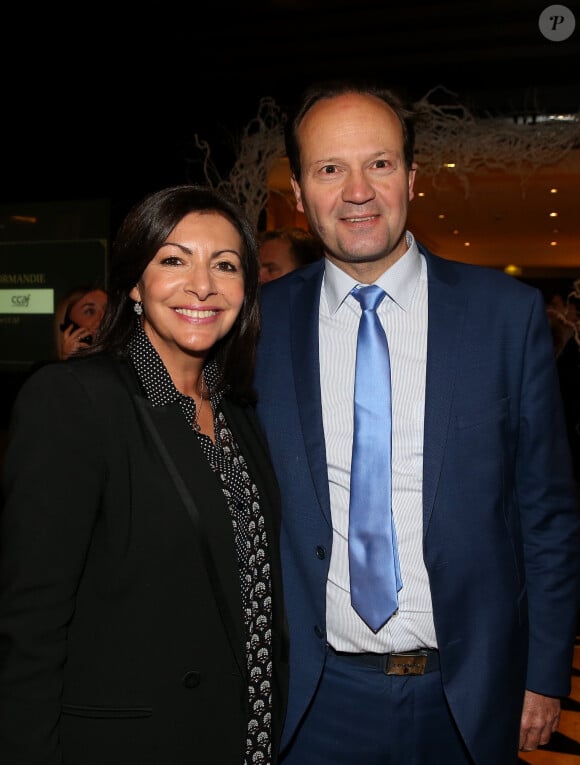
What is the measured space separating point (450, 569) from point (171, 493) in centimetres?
60

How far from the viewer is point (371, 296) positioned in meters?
1.64

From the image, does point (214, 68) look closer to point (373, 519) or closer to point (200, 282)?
point (200, 282)

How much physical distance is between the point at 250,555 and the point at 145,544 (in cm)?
28

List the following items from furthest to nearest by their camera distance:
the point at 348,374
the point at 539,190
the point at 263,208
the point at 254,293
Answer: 1. the point at 539,190
2. the point at 263,208
3. the point at 254,293
4. the point at 348,374

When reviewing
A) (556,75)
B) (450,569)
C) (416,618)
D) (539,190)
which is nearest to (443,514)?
(450,569)

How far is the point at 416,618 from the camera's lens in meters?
1.58

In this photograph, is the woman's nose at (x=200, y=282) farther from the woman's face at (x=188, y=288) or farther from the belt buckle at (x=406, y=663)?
the belt buckle at (x=406, y=663)

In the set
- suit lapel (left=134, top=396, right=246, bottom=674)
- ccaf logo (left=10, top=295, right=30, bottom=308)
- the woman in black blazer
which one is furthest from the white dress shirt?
ccaf logo (left=10, top=295, right=30, bottom=308)

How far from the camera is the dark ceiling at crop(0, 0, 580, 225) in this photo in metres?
4.58

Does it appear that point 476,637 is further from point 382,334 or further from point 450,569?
point 382,334

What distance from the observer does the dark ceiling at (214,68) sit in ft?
15.0

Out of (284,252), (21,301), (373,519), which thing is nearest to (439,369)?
(373,519)

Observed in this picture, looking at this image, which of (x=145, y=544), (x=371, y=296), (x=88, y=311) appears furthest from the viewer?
(x=88, y=311)

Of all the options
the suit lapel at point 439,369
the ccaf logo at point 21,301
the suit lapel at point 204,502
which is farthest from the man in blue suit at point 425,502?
the ccaf logo at point 21,301
